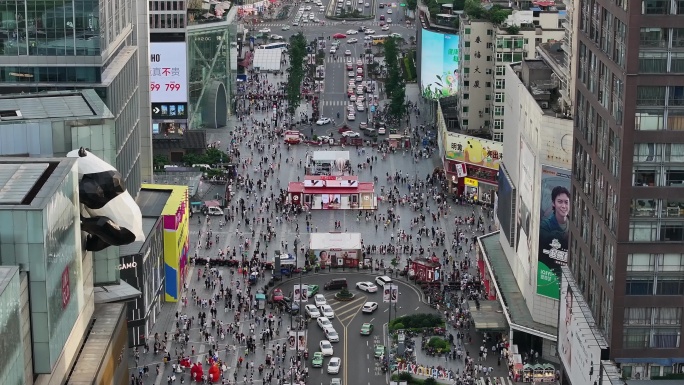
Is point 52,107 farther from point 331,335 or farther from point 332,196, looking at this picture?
point 332,196

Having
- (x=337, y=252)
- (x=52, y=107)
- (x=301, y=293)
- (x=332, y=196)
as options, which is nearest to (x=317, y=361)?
(x=301, y=293)

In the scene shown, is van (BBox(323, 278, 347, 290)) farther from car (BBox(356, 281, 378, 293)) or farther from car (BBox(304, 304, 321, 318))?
car (BBox(304, 304, 321, 318))

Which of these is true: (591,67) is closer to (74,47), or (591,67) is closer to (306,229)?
(74,47)

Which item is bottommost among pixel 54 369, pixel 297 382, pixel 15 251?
Answer: pixel 297 382

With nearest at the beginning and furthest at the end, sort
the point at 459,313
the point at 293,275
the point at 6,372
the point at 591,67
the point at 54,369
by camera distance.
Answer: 1. the point at 6,372
2. the point at 54,369
3. the point at 591,67
4. the point at 459,313
5. the point at 293,275

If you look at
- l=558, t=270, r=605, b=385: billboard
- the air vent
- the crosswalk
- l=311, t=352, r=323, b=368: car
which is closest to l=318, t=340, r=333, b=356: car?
l=311, t=352, r=323, b=368: car

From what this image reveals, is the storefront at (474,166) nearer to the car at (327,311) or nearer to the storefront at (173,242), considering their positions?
the car at (327,311)

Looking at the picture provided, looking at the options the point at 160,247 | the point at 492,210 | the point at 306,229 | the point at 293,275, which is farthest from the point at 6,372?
the point at 492,210
